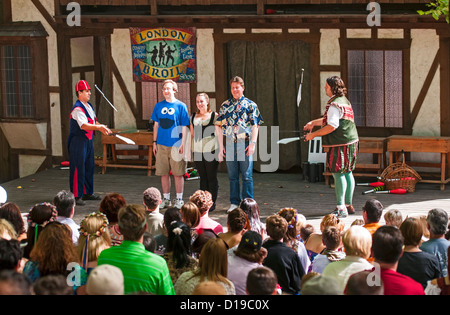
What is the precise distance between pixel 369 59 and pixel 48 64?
5.92m

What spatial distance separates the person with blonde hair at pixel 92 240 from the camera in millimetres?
6801

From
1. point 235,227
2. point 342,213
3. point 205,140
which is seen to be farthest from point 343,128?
point 235,227

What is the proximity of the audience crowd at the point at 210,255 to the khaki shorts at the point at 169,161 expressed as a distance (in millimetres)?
3137

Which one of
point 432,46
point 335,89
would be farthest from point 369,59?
point 335,89

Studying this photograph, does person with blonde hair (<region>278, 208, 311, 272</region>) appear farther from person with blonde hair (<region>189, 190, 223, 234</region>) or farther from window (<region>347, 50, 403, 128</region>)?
window (<region>347, 50, 403, 128</region>)

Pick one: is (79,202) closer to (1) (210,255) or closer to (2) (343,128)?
(2) (343,128)

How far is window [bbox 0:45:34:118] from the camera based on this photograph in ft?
50.8

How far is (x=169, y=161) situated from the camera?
38.1ft

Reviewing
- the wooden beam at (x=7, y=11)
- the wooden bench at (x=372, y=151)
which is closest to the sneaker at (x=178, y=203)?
the wooden bench at (x=372, y=151)

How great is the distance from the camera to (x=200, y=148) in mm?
11258

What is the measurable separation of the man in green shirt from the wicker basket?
23.1 ft

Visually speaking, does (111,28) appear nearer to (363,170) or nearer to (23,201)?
(23,201)

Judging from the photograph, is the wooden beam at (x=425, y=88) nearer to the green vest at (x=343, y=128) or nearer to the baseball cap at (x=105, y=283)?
the green vest at (x=343, y=128)

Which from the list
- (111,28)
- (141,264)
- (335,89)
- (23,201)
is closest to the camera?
(141,264)
